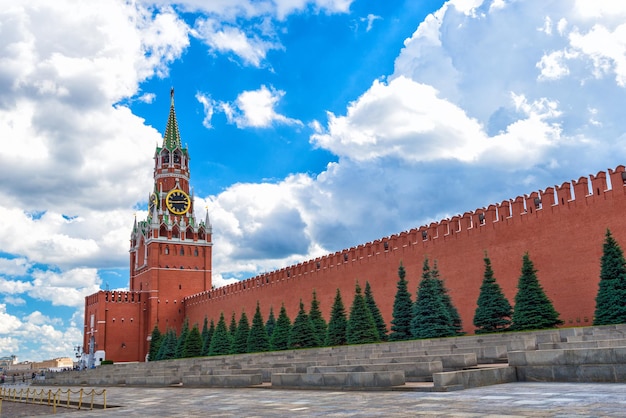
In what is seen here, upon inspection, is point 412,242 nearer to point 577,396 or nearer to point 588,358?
point 588,358

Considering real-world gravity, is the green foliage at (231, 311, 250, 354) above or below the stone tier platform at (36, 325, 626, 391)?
above

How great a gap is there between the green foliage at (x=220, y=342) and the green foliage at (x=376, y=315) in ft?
36.4

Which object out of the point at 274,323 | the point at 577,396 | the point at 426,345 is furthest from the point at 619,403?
the point at 274,323

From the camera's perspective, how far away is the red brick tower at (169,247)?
157ft

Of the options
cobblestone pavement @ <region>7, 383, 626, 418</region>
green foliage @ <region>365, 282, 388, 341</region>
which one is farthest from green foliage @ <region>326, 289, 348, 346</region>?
cobblestone pavement @ <region>7, 383, 626, 418</region>

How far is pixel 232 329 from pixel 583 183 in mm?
20926

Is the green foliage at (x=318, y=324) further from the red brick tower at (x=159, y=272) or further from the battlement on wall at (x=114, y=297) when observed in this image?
the battlement on wall at (x=114, y=297)

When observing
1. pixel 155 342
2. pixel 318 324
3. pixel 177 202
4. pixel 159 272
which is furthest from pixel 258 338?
pixel 177 202

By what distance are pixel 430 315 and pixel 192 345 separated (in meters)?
20.3

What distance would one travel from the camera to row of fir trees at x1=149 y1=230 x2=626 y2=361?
1588 centimetres

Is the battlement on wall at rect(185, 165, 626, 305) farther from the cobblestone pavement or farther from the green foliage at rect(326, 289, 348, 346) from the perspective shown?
the cobblestone pavement

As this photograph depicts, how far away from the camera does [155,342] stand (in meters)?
43.9

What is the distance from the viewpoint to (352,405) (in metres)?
7.01

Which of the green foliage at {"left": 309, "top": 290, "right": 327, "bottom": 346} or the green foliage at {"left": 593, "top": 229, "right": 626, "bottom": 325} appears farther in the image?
→ the green foliage at {"left": 309, "top": 290, "right": 327, "bottom": 346}
